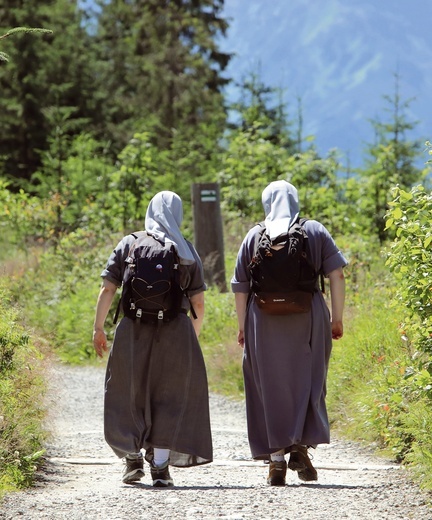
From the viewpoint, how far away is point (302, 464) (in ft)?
21.6

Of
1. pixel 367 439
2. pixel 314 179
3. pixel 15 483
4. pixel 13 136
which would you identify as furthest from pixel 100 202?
pixel 15 483

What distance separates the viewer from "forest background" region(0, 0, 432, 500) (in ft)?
22.1

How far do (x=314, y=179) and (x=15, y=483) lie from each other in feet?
44.6

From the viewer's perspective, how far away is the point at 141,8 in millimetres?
38281

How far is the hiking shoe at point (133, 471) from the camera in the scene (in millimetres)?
6594

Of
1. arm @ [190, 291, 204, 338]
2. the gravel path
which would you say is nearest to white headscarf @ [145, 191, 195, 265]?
arm @ [190, 291, 204, 338]

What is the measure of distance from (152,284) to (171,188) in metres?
18.6

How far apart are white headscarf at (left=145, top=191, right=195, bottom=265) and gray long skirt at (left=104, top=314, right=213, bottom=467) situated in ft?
1.31

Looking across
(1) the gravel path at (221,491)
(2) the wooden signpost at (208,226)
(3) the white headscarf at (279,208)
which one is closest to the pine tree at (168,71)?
(2) the wooden signpost at (208,226)

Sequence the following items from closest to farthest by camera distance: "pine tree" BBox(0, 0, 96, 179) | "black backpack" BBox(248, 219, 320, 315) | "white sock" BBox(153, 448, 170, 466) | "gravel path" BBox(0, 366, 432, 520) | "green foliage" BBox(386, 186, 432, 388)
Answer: "gravel path" BBox(0, 366, 432, 520), "green foliage" BBox(386, 186, 432, 388), "black backpack" BBox(248, 219, 320, 315), "white sock" BBox(153, 448, 170, 466), "pine tree" BBox(0, 0, 96, 179)

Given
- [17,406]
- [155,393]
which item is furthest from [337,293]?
[17,406]

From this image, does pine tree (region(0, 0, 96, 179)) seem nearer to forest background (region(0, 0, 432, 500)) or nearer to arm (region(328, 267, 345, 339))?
forest background (region(0, 0, 432, 500))

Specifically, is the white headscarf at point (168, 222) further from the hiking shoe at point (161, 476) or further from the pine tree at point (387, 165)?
the pine tree at point (387, 165)

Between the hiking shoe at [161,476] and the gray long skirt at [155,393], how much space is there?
15 cm
